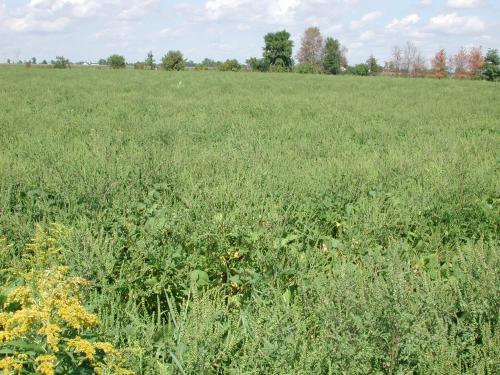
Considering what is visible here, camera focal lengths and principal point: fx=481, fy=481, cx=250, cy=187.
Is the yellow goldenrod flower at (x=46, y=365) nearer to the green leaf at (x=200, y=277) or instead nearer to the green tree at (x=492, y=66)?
the green leaf at (x=200, y=277)

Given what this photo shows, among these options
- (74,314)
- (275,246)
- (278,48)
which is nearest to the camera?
(74,314)

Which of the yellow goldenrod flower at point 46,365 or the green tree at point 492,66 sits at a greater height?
the green tree at point 492,66

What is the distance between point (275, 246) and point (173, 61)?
6671 centimetres

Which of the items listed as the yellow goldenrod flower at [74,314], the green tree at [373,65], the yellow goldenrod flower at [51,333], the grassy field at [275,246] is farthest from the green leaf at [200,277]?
the green tree at [373,65]

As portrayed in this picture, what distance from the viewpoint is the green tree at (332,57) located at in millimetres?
89012

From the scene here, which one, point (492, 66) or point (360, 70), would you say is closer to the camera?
point (492, 66)

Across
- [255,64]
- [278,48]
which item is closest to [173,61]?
[255,64]

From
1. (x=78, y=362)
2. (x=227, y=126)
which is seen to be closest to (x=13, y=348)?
(x=78, y=362)

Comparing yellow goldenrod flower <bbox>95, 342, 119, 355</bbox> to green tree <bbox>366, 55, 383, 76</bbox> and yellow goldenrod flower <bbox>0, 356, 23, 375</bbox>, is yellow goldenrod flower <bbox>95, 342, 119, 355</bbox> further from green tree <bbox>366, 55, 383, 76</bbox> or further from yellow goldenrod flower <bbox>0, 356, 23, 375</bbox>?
green tree <bbox>366, 55, 383, 76</bbox>

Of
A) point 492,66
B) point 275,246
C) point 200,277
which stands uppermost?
point 492,66

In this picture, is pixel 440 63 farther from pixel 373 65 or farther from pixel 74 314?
pixel 74 314

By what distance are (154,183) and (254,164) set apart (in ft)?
5.13

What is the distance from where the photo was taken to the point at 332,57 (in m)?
89.8

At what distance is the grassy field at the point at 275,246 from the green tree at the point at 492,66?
181ft
